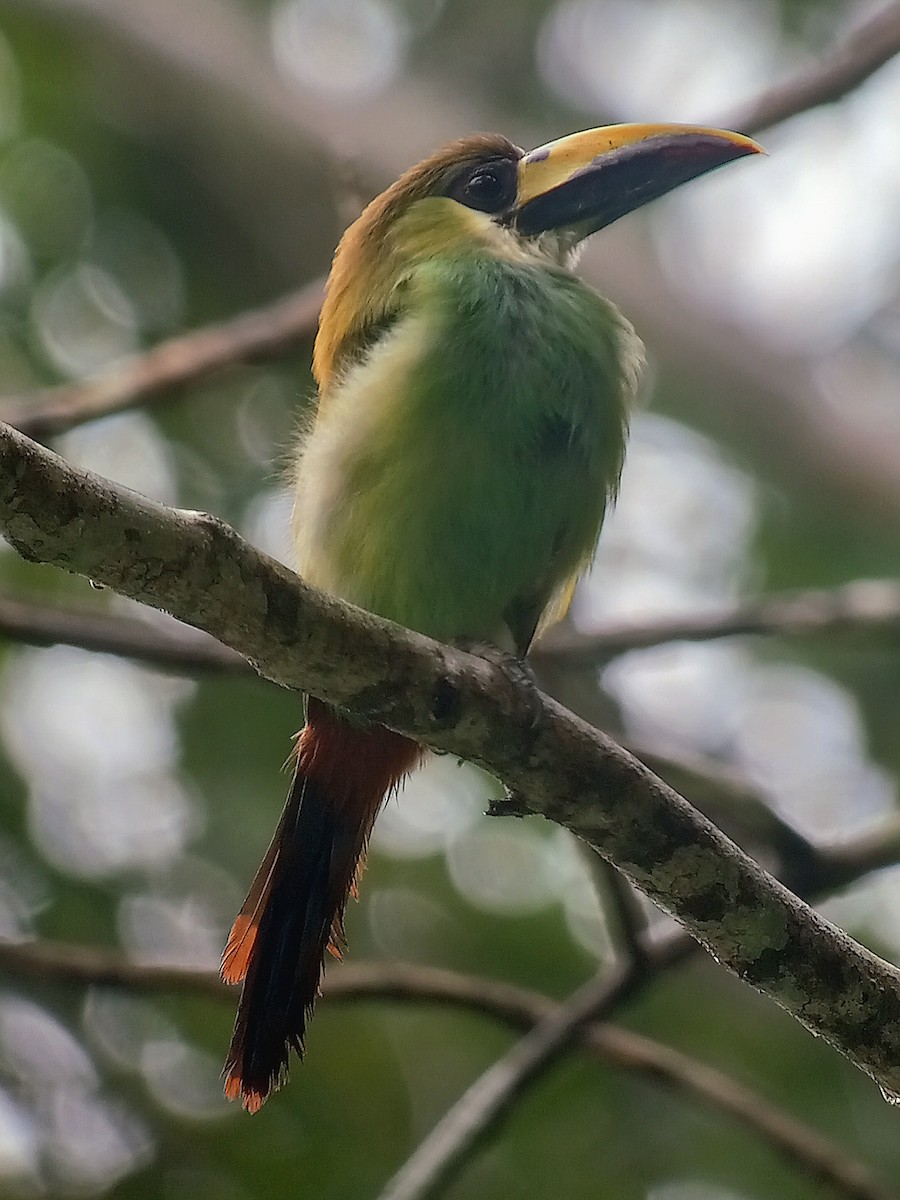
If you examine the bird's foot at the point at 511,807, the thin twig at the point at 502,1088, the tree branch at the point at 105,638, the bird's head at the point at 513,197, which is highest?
the bird's head at the point at 513,197

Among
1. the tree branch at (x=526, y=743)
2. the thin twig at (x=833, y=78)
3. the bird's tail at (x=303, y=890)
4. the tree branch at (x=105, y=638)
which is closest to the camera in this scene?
the tree branch at (x=526, y=743)

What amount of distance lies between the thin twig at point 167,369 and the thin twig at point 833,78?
1138mm

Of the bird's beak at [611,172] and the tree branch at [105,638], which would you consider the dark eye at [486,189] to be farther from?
the tree branch at [105,638]

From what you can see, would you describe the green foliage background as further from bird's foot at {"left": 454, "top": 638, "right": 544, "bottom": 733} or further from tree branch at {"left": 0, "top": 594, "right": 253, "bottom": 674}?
bird's foot at {"left": 454, "top": 638, "right": 544, "bottom": 733}

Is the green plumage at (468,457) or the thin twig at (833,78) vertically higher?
the thin twig at (833,78)

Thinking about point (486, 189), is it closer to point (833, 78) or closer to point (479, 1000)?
point (833, 78)

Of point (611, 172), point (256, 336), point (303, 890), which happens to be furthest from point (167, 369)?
point (303, 890)

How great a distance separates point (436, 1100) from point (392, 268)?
1.95m

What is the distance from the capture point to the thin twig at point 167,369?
3.61m

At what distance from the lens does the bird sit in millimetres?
2711

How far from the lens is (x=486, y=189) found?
131 inches

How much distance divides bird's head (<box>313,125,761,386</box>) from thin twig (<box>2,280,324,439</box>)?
2.06 ft

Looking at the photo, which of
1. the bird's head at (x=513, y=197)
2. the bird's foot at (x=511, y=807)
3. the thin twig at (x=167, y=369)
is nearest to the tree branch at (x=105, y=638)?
the thin twig at (x=167, y=369)

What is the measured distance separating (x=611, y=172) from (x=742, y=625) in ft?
3.42
